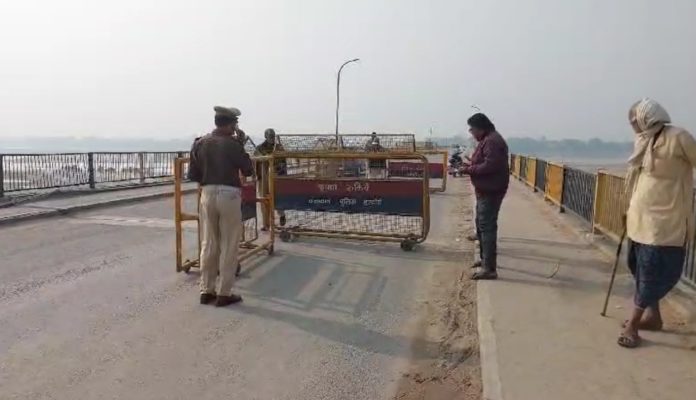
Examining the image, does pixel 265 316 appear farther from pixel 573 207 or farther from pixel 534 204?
pixel 534 204

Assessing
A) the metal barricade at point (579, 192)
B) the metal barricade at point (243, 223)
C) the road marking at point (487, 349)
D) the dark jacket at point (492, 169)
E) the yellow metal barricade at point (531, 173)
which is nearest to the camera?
the road marking at point (487, 349)

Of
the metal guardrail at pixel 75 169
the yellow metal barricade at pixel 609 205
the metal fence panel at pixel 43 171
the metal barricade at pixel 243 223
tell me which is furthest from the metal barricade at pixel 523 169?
the metal fence panel at pixel 43 171

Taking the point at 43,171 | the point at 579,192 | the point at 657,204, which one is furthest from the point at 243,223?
the point at 43,171

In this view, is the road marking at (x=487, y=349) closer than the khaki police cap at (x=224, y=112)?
Yes

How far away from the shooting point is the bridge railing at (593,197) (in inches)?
314

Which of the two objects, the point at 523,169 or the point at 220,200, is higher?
the point at 220,200

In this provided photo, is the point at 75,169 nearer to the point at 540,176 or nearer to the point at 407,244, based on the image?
the point at 407,244

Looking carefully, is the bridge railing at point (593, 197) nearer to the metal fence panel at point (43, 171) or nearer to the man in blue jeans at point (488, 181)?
the man in blue jeans at point (488, 181)

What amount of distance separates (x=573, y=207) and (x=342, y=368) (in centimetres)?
867

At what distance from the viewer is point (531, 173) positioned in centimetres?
1928

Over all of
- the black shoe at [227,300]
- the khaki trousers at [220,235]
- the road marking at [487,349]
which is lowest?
the black shoe at [227,300]

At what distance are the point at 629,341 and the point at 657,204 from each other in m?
1.07

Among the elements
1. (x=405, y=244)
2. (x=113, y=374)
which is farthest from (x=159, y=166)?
(x=113, y=374)

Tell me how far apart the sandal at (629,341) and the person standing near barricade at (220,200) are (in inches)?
141
